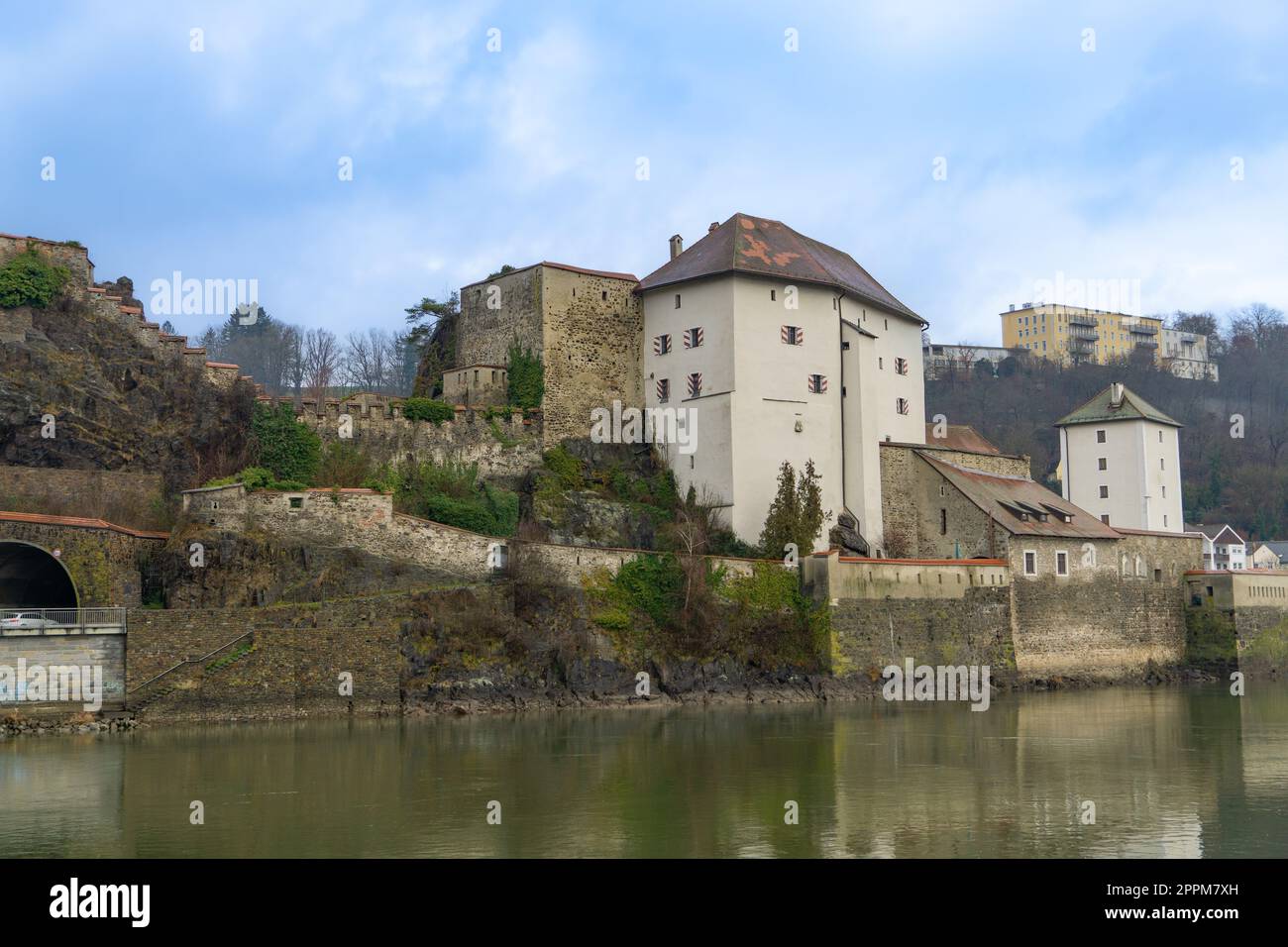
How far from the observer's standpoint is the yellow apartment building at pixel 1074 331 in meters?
126

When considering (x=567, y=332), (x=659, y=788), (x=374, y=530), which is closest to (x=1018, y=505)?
(x=567, y=332)

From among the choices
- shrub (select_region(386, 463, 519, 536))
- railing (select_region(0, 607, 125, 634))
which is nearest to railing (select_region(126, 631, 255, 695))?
railing (select_region(0, 607, 125, 634))

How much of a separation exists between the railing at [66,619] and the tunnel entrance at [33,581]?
1973 mm

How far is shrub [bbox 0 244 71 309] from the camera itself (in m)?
42.1

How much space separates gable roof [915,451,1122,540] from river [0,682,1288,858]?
1201 centimetres

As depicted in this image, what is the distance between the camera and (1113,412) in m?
63.4

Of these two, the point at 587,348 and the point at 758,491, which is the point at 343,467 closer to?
the point at 587,348

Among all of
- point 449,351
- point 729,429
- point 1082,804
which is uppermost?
Result: point 449,351

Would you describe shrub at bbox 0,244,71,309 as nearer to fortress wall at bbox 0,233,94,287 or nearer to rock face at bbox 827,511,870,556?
fortress wall at bbox 0,233,94,287
